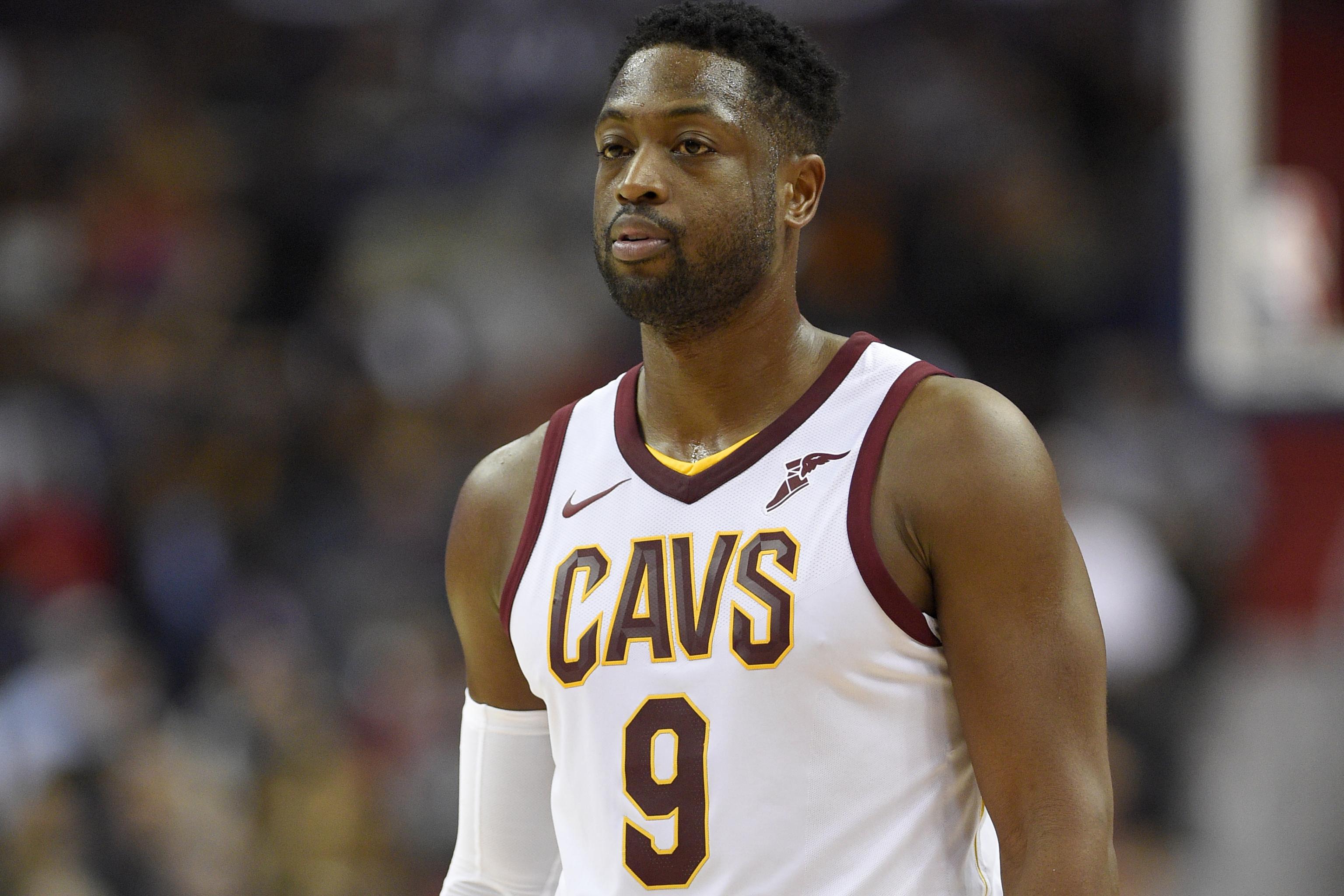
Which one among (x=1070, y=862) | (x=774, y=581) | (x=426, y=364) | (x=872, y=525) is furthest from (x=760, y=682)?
A: (x=426, y=364)

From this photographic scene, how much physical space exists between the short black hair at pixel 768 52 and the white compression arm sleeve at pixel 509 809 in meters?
1.05

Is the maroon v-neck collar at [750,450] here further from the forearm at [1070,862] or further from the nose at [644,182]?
the forearm at [1070,862]

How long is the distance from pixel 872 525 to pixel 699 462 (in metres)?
0.34

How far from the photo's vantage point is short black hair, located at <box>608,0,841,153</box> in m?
2.51

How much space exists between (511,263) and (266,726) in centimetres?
348

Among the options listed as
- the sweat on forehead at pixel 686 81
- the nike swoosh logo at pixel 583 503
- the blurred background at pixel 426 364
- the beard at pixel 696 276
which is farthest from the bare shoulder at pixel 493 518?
the blurred background at pixel 426 364

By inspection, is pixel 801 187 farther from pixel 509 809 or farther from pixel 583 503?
pixel 509 809

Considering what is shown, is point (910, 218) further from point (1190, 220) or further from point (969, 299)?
point (1190, 220)

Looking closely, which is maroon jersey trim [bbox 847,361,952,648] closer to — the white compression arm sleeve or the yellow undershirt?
the yellow undershirt

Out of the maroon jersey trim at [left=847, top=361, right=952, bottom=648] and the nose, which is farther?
the nose

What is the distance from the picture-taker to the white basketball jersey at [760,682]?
7.66 ft

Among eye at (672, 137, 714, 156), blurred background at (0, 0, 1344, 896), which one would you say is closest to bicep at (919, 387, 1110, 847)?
eye at (672, 137, 714, 156)

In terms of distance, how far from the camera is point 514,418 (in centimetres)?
869

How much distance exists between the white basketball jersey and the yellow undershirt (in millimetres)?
14
